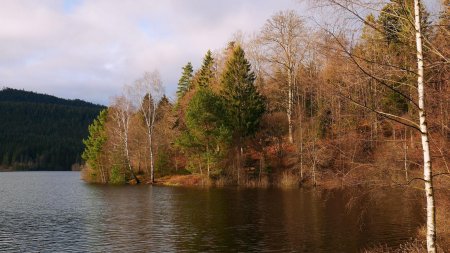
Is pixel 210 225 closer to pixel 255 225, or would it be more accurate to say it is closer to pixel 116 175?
pixel 255 225

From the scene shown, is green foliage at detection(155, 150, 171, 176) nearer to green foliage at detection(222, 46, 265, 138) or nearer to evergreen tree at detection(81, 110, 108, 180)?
evergreen tree at detection(81, 110, 108, 180)

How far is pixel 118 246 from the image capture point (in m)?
22.2

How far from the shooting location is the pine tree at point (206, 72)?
84.7 metres

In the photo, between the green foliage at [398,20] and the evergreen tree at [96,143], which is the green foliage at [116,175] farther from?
the green foliage at [398,20]

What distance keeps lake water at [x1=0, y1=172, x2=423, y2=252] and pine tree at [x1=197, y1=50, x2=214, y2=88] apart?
4483 cm

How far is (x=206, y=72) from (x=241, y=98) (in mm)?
20138

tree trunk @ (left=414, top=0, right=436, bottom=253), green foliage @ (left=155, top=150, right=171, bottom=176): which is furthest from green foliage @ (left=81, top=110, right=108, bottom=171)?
tree trunk @ (left=414, top=0, right=436, bottom=253)

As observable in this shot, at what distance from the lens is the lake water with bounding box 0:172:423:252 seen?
22125 mm

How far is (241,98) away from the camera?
6825 cm

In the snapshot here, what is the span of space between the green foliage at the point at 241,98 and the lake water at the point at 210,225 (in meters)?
25.7

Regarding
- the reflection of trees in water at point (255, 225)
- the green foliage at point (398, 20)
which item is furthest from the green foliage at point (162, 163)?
the green foliage at point (398, 20)

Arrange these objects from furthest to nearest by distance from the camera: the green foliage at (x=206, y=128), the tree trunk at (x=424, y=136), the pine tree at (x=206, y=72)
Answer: the pine tree at (x=206, y=72), the green foliage at (x=206, y=128), the tree trunk at (x=424, y=136)

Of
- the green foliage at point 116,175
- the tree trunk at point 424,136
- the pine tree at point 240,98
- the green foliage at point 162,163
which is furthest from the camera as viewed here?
the green foliage at point 162,163

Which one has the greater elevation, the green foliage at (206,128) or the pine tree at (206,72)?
the pine tree at (206,72)
